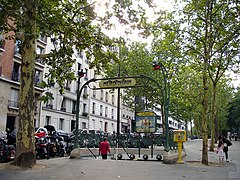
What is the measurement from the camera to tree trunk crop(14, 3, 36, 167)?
1096cm

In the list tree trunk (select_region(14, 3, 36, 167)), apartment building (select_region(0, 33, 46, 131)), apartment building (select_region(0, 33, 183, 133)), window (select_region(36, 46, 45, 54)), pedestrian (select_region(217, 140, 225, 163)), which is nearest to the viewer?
tree trunk (select_region(14, 3, 36, 167))

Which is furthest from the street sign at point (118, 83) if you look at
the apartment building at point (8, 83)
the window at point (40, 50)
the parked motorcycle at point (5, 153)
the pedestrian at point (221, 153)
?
the window at point (40, 50)

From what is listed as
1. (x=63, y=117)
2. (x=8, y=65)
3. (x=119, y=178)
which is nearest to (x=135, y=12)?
(x=119, y=178)

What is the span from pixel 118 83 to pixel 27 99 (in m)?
5.39

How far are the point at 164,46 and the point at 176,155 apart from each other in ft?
22.0

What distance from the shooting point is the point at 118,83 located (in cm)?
1526

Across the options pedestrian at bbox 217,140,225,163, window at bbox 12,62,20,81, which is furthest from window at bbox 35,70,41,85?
pedestrian at bbox 217,140,225,163

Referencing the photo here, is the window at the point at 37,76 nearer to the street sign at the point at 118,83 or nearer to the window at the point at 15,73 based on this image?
the window at the point at 15,73

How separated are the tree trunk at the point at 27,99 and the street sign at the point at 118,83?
4804 mm

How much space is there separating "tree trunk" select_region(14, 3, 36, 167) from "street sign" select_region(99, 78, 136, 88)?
4804 millimetres

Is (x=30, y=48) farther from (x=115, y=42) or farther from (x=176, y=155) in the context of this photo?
A: (x=176, y=155)

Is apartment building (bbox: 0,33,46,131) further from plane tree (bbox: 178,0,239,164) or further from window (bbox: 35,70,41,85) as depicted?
plane tree (bbox: 178,0,239,164)

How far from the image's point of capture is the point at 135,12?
40.7ft

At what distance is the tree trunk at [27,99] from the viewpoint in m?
11.0
